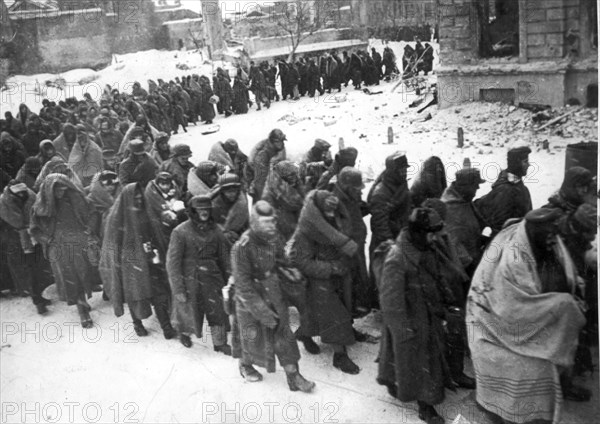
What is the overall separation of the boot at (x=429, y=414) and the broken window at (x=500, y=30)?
1075 centimetres

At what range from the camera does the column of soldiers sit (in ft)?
11.7

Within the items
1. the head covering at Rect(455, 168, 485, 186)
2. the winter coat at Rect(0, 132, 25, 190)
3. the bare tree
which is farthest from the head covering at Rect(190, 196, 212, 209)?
the bare tree

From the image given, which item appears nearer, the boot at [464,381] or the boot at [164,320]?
the boot at [464,381]

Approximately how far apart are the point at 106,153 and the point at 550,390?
8190 mm

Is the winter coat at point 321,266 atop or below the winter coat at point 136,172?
below

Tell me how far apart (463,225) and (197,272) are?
227cm

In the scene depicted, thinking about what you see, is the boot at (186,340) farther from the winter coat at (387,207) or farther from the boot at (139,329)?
the winter coat at (387,207)

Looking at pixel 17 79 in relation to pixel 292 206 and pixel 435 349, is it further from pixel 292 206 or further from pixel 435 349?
pixel 435 349

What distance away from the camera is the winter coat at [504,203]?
193 inches

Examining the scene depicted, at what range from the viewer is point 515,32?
13953 mm

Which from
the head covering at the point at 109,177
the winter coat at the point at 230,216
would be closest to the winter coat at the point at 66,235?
the head covering at the point at 109,177

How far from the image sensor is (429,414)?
409 centimetres

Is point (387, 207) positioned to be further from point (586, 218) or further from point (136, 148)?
point (136, 148)

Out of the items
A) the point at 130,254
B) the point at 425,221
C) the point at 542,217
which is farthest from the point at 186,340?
the point at 542,217
